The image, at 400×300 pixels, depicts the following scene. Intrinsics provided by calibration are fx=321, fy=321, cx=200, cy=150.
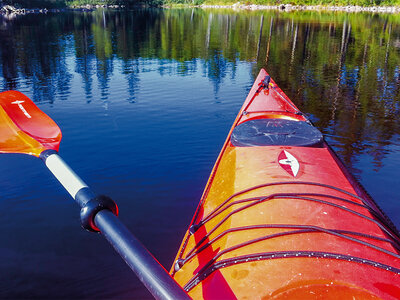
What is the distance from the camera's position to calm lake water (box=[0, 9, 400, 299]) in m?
4.50

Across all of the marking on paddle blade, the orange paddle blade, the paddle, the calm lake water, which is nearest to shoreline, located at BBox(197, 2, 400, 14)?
the calm lake water

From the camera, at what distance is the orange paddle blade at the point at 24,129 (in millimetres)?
3210

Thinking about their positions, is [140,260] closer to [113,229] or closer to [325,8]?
[113,229]

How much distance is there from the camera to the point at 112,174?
6.61 m

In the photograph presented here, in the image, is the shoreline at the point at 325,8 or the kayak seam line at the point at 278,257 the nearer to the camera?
the kayak seam line at the point at 278,257

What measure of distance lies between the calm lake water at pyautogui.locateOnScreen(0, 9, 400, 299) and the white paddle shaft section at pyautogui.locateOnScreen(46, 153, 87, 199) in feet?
8.23

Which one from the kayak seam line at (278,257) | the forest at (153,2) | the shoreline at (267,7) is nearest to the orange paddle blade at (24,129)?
the kayak seam line at (278,257)

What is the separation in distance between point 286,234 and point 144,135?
255 inches

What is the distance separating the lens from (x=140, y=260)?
1239 millimetres

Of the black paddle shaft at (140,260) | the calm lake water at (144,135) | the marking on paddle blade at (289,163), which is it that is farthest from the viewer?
the calm lake water at (144,135)

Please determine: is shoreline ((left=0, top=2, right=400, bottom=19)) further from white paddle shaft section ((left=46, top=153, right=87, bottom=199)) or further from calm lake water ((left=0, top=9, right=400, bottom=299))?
white paddle shaft section ((left=46, top=153, right=87, bottom=199))

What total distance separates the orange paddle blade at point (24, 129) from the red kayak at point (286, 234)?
5.70ft

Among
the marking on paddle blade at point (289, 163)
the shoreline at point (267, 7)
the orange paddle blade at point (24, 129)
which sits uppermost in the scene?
the shoreline at point (267, 7)

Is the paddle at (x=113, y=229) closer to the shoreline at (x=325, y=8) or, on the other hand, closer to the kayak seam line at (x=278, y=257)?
the kayak seam line at (x=278, y=257)
